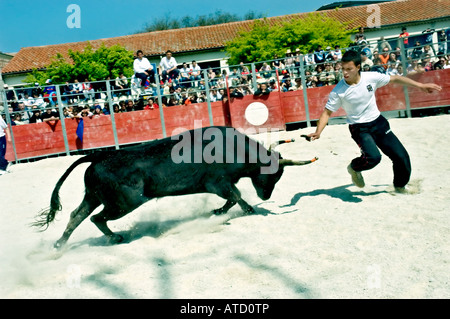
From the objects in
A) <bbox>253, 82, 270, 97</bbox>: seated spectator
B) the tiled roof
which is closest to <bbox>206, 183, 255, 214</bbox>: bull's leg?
<bbox>253, 82, 270, 97</bbox>: seated spectator

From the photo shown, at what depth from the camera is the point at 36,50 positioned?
123 feet

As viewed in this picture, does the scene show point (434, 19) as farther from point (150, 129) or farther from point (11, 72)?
point (11, 72)

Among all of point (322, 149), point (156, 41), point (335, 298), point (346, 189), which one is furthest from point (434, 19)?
point (335, 298)

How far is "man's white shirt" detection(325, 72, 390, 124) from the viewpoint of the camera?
5.09 metres

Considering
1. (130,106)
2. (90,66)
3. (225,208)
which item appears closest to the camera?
(225,208)

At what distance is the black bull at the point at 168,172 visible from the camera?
4582 millimetres

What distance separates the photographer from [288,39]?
26.9 metres

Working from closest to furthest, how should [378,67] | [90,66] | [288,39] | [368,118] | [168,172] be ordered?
[168,172] → [368,118] → [378,67] → [90,66] → [288,39]

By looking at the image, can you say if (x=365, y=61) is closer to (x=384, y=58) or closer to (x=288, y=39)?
(x=384, y=58)

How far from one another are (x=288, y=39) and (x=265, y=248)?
24.6 meters

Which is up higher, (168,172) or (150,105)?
(150,105)

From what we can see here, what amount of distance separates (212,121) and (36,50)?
30420mm

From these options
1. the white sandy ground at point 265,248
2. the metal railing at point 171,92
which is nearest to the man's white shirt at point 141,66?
the metal railing at point 171,92

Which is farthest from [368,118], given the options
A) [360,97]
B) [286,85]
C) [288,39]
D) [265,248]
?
[288,39]
